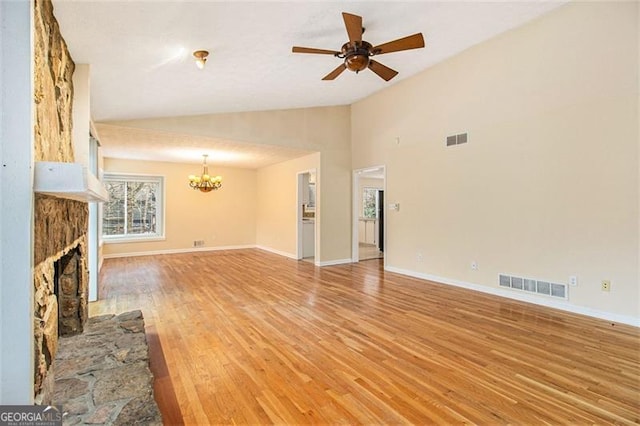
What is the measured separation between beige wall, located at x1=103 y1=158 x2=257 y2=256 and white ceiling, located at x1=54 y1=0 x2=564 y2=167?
2.69 metres

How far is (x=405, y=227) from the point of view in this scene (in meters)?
5.71

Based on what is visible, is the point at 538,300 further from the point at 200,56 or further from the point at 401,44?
the point at 200,56

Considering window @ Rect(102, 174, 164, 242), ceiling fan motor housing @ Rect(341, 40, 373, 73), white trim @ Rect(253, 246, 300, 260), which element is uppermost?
ceiling fan motor housing @ Rect(341, 40, 373, 73)

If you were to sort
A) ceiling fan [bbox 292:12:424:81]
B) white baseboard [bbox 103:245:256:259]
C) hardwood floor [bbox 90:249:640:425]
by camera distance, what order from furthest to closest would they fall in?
white baseboard [bbox 103:245:256:259]
ceiling fan [bbox 292:12:424:81]
hardwood floor [bbox 90:249:640:425]

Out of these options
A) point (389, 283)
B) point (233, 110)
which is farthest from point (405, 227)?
point (233, 110)

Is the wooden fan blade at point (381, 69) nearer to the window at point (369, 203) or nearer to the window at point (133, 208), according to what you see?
the window at point (133, 208)

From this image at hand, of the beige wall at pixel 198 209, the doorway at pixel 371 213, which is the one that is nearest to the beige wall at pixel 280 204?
the beige wall at pixel 198 209

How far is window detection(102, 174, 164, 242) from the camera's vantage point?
299 inches

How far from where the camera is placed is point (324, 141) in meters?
6.61

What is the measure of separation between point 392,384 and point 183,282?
405cm

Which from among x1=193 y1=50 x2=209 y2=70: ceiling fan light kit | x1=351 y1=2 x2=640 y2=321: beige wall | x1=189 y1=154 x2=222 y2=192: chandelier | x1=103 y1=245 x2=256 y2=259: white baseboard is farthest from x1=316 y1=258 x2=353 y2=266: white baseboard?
x1=193 y1=50 x2=209 y2=70: ceiling fan light kit

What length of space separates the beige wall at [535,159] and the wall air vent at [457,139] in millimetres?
100

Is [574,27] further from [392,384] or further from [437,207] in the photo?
[392,384]

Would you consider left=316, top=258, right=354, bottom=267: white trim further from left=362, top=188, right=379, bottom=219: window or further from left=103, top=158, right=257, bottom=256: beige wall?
left=362, top=188, right=379, bottom=219: window
